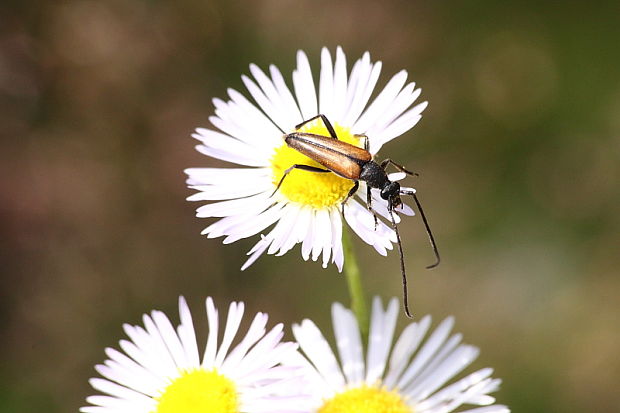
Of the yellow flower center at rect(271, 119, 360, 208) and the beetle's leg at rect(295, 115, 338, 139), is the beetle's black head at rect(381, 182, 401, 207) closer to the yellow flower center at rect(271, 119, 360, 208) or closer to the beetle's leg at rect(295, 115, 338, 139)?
the yellow flower center at rect(271, 119, 360, 208)

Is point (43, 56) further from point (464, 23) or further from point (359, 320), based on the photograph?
point (359, 320)

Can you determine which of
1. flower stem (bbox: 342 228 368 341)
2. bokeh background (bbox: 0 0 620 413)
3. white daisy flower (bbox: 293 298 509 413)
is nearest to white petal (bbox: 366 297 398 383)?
white daisy flower (bbox: 293 298 509 413)

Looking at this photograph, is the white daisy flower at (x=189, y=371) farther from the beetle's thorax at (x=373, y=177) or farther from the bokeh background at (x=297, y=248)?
the bokeh background at (x=297, y=248)

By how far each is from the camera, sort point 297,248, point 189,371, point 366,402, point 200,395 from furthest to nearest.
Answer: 1. point 297,248
2. point 366,402
3. point 189,371
4. point 200,395

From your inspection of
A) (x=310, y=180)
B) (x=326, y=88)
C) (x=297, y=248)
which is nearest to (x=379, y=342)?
(x=310, y=180)

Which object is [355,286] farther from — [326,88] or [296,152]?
[326,88]

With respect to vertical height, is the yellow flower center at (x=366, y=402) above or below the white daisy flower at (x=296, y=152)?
below

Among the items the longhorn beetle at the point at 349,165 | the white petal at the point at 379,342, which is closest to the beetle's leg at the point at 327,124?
the longhorn beetle at the point at 349,165
